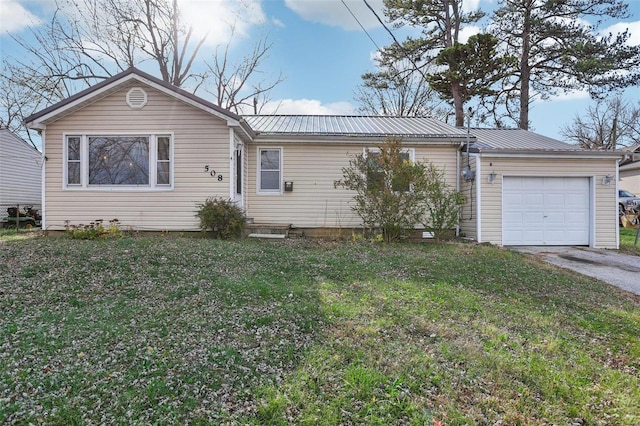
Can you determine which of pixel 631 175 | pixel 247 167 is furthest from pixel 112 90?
pixel 631 175

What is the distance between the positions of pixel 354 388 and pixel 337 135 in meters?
8.80

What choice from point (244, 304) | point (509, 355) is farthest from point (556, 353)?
point (244, 304)

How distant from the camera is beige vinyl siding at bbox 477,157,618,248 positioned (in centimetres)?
1013

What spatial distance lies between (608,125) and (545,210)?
91.1 ft

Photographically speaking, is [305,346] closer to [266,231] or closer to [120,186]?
[266,231]

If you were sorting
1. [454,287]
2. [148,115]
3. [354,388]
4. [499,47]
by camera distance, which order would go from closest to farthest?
[354,388]
[454,287]
[148,115]
[499,47]

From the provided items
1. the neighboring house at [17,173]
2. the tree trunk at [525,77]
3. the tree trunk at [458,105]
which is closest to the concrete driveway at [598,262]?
the tree trunk at [458,105]

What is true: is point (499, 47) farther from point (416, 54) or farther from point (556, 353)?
point (556, 353)

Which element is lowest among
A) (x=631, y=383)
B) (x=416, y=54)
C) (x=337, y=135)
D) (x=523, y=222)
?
(x=631, y=383)

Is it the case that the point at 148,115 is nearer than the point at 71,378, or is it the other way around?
the point at 71,378

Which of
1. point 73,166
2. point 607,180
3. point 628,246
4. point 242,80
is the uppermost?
point 242,80

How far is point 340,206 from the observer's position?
10.9 m

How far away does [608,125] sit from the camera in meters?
30.4

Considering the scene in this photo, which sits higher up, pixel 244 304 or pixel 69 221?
pixel 69 221
